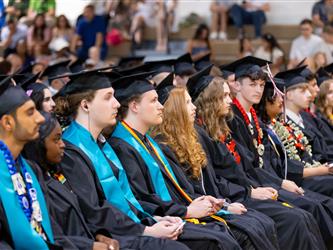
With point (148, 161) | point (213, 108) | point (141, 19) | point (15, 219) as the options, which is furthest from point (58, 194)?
Result: point (141, 19)

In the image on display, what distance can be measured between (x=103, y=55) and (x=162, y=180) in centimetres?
1046

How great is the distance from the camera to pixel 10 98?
4.69 metres

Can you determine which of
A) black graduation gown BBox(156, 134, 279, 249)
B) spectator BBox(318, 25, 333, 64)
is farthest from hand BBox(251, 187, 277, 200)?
spectator BBox(318, 25, 333, 64)

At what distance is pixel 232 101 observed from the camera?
736 centimetres

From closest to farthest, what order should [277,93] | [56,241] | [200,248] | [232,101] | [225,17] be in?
[56,241] < [200,248] < [232,101] < [277,93] < [225,17]

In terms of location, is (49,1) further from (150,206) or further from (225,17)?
(150,206)

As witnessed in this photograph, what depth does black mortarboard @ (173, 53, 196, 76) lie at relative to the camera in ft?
28.9

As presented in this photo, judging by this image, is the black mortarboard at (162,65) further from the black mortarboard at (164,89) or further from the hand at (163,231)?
the hand at (163,231)

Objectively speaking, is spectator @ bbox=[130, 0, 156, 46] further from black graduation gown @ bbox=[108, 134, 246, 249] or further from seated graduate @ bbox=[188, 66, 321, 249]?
black graduation gown @ bbox=[108, 134, 246, 249]

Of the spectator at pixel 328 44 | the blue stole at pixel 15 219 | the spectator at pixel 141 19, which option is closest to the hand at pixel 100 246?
the blue stole at pixel 15 219

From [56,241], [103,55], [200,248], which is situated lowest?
[103,55]

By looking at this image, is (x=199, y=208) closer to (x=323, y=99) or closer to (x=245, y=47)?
(x=323, y=99)

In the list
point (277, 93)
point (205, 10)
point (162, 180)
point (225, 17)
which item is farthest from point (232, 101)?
point (205, 10)

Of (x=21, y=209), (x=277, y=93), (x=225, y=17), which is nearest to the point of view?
(x=21, y=209)
